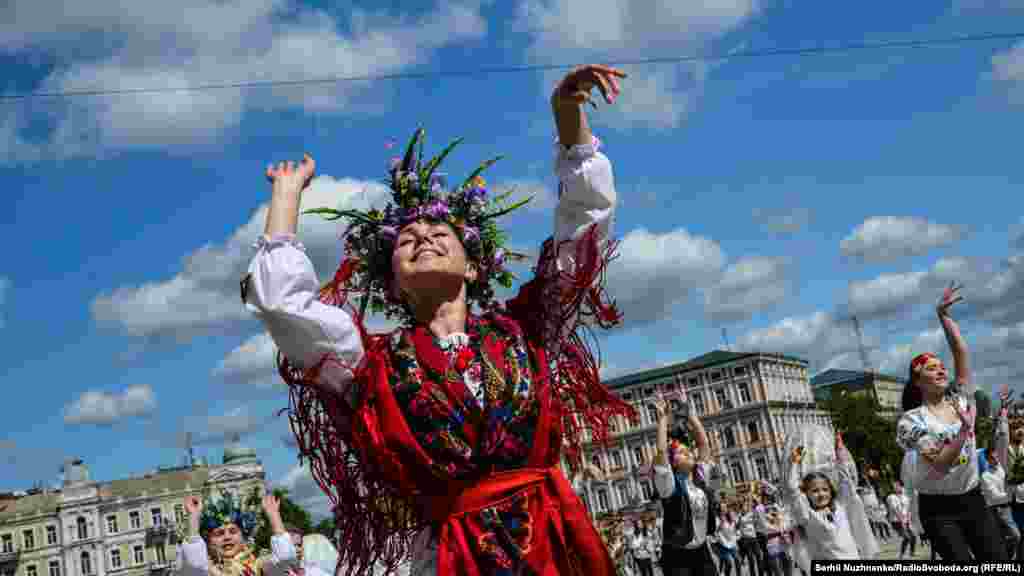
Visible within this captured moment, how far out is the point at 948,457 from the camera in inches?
271

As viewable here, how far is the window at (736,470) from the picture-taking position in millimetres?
99637

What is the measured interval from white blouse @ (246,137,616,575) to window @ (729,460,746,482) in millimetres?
Result: 99715

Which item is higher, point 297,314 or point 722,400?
point 722,400

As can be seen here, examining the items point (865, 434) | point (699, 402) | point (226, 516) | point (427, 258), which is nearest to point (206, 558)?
point (226, 516)

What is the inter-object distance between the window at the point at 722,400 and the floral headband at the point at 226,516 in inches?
3885

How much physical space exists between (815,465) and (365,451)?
6.40 metres

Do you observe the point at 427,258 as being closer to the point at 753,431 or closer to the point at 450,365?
the point at 450,365

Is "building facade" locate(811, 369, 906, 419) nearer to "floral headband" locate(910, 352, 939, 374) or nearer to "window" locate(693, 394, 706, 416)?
"window" locate(693, 394, 706, 416)

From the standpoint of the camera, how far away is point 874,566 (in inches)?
232

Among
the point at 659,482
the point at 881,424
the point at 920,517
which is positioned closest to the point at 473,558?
the point at 920,517

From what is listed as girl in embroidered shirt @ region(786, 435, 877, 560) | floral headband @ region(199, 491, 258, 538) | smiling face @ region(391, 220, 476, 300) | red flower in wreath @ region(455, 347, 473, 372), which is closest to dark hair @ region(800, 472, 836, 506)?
girl in embroidered shirt @ region(786, 435, 877, 560)

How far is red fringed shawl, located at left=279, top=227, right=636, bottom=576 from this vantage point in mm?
3100

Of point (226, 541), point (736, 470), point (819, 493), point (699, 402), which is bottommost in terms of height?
point (819, 493)

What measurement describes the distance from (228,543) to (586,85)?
6.11m
